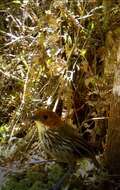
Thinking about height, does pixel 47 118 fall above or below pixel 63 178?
above

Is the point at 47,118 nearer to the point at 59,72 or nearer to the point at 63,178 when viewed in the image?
the point at 63,178

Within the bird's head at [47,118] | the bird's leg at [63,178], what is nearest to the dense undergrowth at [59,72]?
the bird's leg at [63,178]

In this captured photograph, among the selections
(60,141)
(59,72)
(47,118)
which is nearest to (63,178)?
(60,141)

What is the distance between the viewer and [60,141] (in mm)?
3545

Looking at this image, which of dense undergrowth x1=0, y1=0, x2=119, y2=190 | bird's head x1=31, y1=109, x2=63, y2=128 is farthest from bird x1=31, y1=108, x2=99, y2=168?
dense undergrowth x1=0, y1=0, x2=119, y2=190

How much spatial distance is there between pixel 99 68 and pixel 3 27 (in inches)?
52.7

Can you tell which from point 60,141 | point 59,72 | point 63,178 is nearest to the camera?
point 60,141

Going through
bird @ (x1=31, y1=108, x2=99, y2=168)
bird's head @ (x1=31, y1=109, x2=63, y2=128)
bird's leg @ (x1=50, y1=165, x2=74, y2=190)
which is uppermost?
bird's head @ (x1=31, y1=109, x2=63, y2=128)

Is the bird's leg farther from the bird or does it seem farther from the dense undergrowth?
the dense undergrowth

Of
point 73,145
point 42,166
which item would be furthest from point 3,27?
point 73,145

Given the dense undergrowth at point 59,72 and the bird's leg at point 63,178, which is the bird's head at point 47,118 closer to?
the bird's leg at point 63,178

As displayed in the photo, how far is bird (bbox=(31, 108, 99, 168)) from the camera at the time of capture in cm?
354

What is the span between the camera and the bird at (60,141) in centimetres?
354

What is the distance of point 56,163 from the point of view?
12.8 feet
